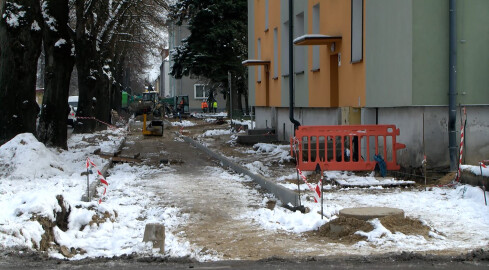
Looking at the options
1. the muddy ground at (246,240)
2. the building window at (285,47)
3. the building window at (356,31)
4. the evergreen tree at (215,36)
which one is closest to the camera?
the muddy ground at (246,240)

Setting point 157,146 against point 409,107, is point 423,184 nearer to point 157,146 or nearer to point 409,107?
point 409,107

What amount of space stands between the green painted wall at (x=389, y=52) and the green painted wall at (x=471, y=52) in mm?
946

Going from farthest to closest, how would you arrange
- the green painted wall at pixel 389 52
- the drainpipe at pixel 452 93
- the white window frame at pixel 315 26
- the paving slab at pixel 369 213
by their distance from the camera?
the white window frame at pixel 315 26, the green painted wall at pixel 389 52, the drainpipe at pixel 452 93, the paving slab at pixel 369 213

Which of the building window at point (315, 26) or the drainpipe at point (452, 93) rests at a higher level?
the building window at point (315, 26)

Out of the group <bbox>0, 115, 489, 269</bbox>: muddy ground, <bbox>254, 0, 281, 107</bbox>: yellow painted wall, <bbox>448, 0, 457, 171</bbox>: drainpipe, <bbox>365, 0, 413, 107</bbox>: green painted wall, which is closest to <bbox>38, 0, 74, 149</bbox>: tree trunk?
<bbox>0, 115, 489, 269</bbox>: muddy ground

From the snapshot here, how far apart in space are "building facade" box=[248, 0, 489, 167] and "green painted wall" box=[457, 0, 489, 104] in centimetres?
2

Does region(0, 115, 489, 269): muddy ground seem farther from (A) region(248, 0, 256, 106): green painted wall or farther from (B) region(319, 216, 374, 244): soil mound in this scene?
(A) region(248, 0, 256, 106): green painted wall

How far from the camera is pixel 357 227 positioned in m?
8.29

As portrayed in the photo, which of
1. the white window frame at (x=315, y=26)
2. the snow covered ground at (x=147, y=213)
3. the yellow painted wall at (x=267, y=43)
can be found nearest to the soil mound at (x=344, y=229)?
the snow covered ground at (x=147, y=213)

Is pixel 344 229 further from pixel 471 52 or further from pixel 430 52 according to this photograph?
pixel 471 52

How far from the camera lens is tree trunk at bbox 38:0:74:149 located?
1930 centimetres

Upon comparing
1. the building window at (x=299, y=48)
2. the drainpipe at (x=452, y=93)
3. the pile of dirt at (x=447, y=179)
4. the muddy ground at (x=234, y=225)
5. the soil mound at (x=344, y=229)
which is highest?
the building window at (x=299, y=48)

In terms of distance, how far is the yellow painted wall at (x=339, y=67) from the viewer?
16.1m

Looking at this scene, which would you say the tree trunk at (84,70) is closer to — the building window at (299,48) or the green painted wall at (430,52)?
the building window at (299,48)
